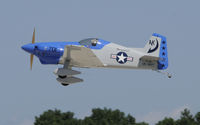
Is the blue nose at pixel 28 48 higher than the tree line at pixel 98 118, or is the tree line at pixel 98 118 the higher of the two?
the blue nose at pixel 28 48

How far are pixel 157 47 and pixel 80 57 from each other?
430 centimetres

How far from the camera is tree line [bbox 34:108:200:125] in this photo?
174ft

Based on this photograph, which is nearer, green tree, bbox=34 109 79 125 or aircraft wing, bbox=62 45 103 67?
aircraft wing, bbox=62 45 103 67

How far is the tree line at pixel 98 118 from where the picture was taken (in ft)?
174

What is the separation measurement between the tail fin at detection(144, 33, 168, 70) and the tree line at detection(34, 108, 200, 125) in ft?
81.0

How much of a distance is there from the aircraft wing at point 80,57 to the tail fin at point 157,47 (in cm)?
286

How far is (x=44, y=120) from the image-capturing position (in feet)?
200

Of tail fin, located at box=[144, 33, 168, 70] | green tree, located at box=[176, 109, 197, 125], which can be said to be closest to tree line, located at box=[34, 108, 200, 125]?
green tree, located at box=[176, 109, 197, 125]

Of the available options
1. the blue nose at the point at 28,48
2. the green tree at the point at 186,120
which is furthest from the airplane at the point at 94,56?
the green tree at the point at 186,120

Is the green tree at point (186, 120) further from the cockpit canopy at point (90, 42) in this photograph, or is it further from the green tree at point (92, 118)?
the cockpit canopy at point (90, 42)

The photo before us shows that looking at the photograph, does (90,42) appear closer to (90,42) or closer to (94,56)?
(90,42)

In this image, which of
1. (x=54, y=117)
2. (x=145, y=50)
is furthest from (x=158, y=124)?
(x=145, y=50)

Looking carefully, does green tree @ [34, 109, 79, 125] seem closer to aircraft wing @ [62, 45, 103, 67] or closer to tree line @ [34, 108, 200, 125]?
tree line @ [34, 108, 200, 125]

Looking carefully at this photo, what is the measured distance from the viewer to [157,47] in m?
28.5
